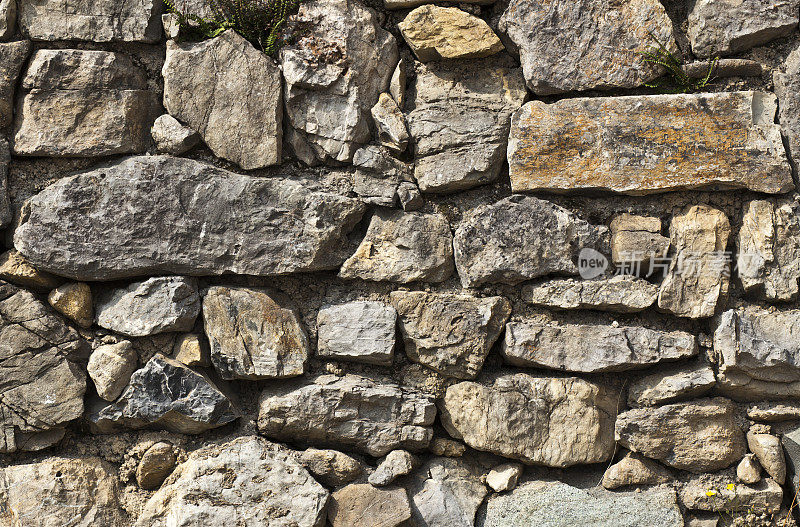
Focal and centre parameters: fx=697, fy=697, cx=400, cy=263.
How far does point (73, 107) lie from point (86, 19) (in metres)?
0.38

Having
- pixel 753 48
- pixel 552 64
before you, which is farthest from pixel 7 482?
pixel 753 48

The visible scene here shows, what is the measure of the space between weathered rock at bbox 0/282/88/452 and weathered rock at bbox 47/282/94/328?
55mm

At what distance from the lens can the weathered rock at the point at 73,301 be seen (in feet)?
9.71

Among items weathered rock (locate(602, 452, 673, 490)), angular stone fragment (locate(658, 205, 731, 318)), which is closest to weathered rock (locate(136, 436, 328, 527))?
weathered rock (locate(602, 452, 673, 490))

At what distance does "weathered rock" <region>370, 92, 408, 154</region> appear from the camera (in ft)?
9.75

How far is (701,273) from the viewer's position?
2873 mm

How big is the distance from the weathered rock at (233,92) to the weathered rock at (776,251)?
2.03 m

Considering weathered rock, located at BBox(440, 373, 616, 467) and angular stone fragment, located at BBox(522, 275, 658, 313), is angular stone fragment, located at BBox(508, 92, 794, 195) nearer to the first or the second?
angular stone fragment, located at BBox(522, 275, 658, 313)

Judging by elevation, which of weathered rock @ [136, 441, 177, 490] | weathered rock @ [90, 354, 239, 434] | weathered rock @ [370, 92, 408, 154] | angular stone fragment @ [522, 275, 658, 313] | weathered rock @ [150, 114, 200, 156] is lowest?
weathered rock @ [136, 441, 177, 490]

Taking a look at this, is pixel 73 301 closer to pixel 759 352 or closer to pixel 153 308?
pixel 153 308

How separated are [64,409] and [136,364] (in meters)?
0.34

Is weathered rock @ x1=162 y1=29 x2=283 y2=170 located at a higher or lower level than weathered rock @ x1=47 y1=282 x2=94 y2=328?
higher

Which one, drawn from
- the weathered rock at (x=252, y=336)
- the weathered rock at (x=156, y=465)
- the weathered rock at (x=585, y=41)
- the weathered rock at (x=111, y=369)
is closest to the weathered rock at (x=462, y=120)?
the weathered rock at (x=585, y=41)

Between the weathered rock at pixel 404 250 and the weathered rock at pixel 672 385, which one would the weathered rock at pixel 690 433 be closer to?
the weathered rock at pixel 672 385
